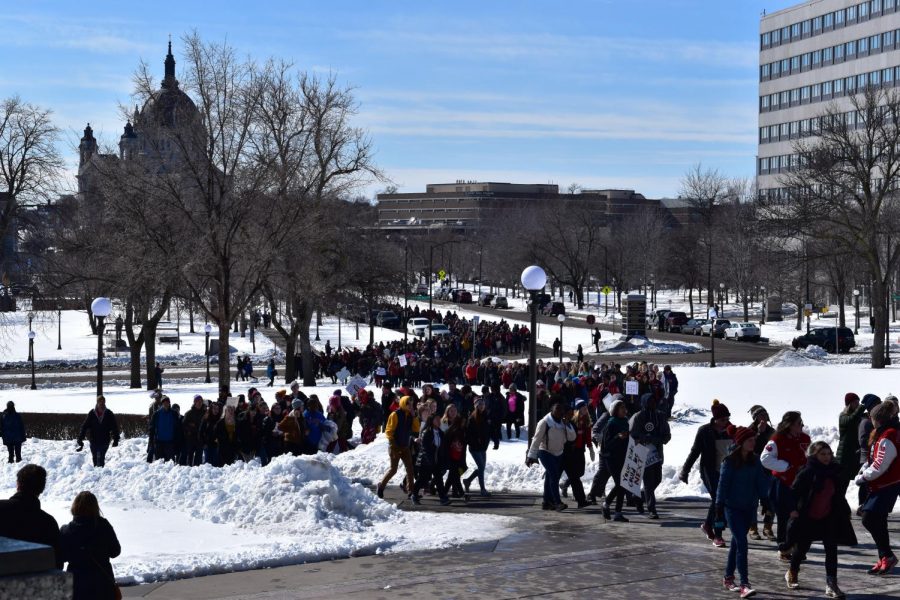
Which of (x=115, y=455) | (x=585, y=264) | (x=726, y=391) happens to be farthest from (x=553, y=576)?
(x=585, y=264)

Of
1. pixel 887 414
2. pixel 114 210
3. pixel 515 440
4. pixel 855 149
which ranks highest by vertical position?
pixel 855 149

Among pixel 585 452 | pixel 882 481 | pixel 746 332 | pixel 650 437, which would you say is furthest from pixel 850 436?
pixel 746 332

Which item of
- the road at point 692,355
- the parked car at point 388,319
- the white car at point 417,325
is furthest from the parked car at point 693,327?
the parked car at point 388,319

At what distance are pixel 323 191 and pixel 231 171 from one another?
46.2ft

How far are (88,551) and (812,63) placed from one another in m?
90.2

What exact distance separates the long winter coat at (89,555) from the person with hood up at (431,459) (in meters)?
9.23

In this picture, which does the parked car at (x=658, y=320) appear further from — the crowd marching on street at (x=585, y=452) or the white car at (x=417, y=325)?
the crowd marching on street at (x=585, y=452)

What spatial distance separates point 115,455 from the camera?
71.6 ft

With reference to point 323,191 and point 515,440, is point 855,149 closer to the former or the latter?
point 323,191

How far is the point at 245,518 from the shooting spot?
14.3 meters

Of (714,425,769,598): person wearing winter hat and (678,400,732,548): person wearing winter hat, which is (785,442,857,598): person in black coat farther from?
(678,400,732,548): person wearing winter hat

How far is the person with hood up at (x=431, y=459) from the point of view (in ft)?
55.2

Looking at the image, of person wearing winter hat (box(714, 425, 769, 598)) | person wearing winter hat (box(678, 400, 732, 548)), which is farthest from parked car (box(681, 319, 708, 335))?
person wearing winter hat (box(714, 425, 769, 598))

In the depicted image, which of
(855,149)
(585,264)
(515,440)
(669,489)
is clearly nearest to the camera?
(669,489)
